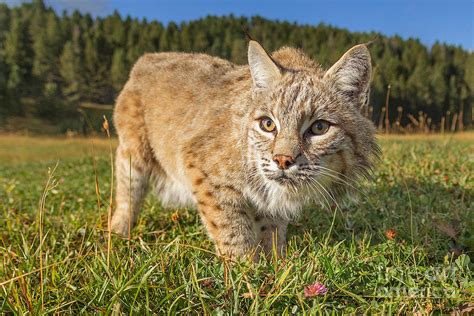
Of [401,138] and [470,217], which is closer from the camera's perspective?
[470,217]

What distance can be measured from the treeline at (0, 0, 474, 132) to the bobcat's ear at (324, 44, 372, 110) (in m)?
62.3

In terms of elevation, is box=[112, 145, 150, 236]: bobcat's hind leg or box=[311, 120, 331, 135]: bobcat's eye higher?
box=[311, 120, 331, 135]: bobcat's eye

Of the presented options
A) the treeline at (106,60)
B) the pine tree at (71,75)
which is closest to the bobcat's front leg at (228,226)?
the treeline at (106,60)

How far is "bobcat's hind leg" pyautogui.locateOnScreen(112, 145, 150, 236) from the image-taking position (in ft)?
17.0

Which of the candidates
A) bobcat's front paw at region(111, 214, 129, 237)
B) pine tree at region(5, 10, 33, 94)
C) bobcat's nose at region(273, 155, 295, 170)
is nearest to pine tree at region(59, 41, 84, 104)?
pine tree at region(5, 10, 33, 94)

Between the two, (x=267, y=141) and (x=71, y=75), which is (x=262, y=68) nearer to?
(x=267, y=141)

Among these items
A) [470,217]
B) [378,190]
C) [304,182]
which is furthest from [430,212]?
[304,182]

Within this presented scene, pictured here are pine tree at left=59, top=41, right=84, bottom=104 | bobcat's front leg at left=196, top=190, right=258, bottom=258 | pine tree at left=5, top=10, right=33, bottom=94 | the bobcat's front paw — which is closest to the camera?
bobcat's front leg at left=196, top=190, right=258, bottom=258

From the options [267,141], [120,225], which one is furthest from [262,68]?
[120,225]

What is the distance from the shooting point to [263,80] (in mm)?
3820

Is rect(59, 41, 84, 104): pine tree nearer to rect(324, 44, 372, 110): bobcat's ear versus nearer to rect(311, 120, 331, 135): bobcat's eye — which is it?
rect(324, 44, 372, 110): bobcat's ear

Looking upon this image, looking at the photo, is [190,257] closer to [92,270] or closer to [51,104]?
[92,270]

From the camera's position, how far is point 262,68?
3799mm

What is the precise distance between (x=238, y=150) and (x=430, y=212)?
2369 millimetres
